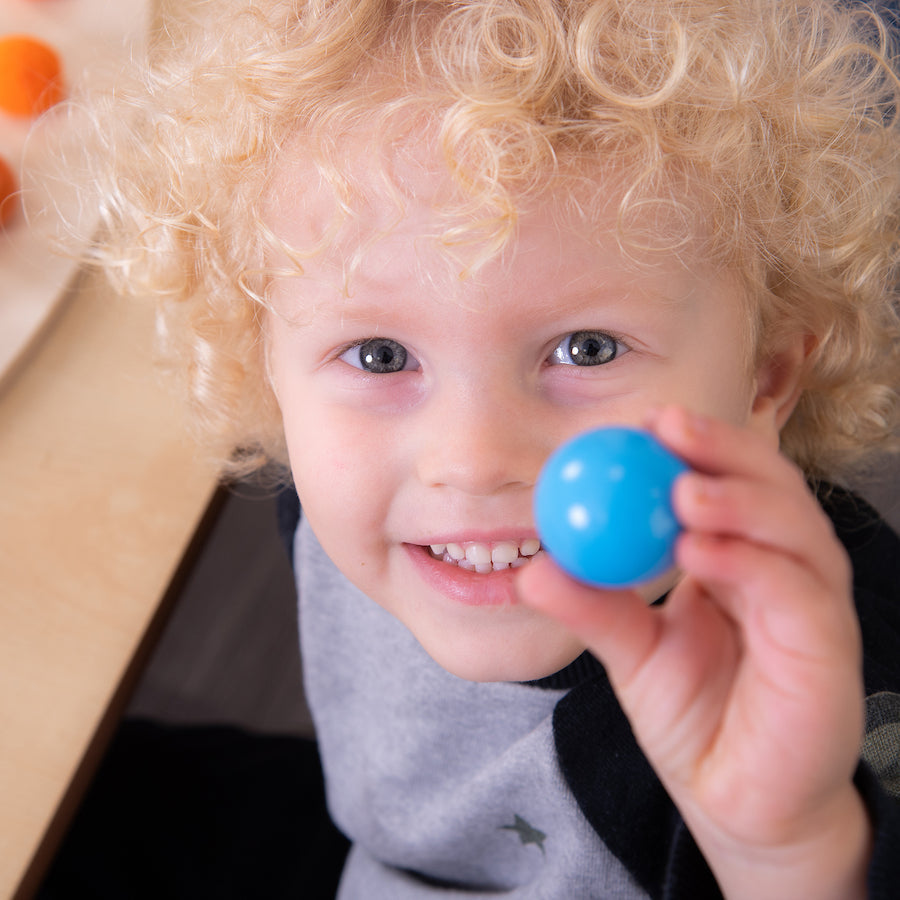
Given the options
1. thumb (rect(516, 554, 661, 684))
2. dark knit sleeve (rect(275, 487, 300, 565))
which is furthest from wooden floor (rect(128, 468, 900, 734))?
thumb (rect(516, 554, 661, 684))

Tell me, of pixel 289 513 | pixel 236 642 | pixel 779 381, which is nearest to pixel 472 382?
pixel 779 381

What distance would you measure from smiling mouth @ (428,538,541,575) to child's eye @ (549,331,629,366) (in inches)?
4.8

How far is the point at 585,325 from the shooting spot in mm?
578

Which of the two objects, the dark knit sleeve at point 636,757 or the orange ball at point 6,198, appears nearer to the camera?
the dark knit sleeve at point 636,757

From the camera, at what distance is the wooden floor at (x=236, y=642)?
4.83 feet

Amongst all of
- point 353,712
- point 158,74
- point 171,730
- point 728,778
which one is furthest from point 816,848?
point 171,730

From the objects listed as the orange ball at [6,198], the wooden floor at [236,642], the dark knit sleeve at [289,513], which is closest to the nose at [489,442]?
the dark knit sleeve at [289,513]

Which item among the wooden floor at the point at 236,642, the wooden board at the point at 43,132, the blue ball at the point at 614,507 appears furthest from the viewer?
the wooden floor at the point at 236,642

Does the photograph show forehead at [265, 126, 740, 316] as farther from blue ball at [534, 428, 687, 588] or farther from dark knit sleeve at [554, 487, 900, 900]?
dark knit sleeve at [554, 487, 900, 900]

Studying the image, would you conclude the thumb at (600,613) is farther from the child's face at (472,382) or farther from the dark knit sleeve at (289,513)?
the dark knit sleeve at (289,513)

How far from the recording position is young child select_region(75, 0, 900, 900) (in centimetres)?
45

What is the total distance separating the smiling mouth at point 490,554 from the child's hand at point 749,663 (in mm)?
169

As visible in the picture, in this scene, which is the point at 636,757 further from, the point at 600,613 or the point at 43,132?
the point at 43,132

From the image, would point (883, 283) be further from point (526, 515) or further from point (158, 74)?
point (158, 74)
